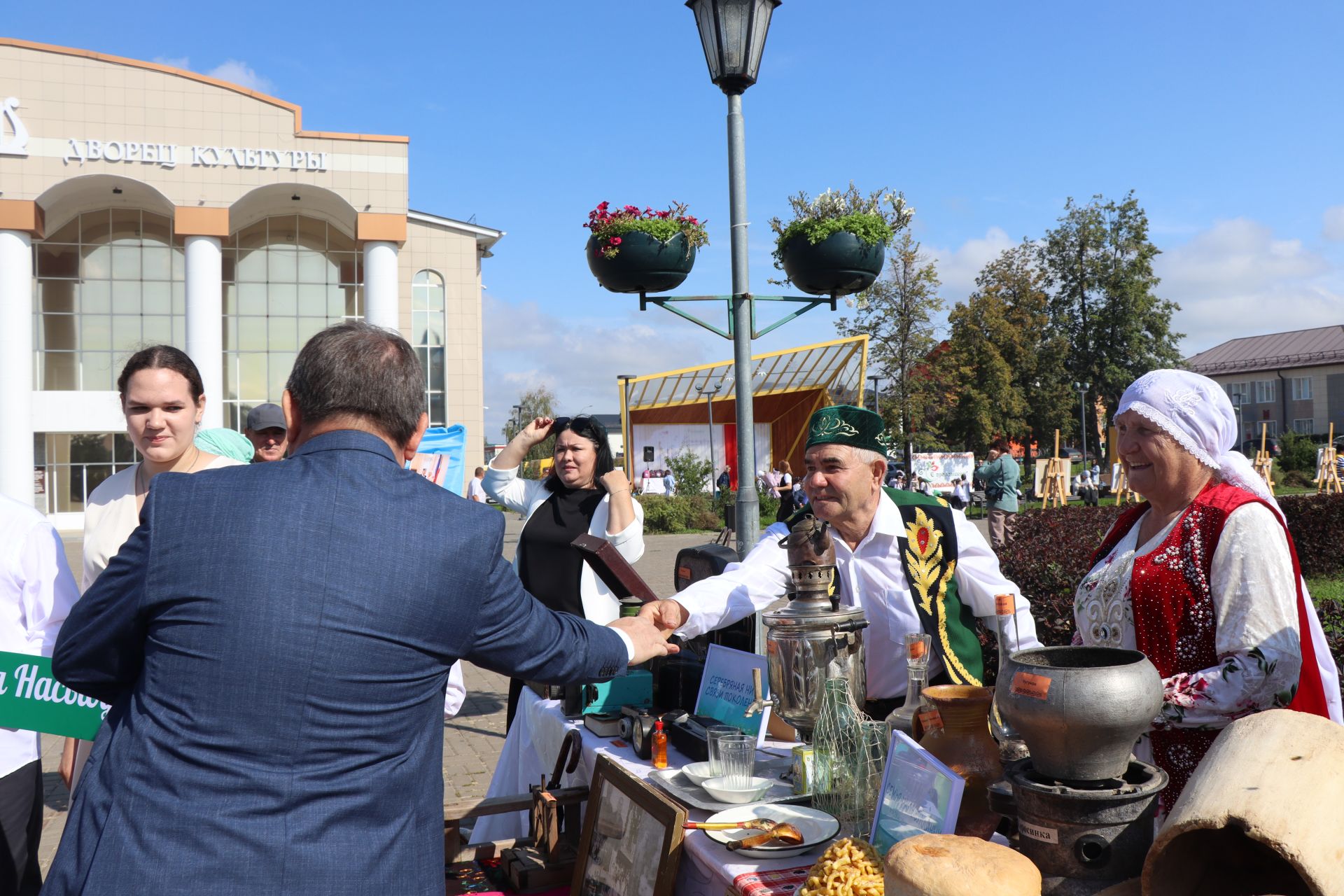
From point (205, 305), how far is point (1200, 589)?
30.6 meters

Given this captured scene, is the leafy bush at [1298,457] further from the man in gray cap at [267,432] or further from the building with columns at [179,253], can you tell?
the man in gray cap at [267,432]

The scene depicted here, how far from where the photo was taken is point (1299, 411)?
7281cm

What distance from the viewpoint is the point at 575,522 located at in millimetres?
4602

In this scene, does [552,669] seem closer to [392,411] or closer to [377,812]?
[377,812]

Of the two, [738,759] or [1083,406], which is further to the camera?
[1083,406]

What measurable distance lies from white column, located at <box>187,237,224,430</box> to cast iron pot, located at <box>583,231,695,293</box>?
1047 inches

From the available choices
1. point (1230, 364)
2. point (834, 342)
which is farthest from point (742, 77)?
point (1230, 364)

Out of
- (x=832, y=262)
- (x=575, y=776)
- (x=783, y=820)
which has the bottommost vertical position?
(x=575, y=776)

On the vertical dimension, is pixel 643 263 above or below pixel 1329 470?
above

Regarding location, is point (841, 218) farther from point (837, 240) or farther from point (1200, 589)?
point (1200, 589)

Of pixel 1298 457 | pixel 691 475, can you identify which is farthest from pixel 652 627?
pixel 1298 457

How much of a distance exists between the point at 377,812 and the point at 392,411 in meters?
0.73

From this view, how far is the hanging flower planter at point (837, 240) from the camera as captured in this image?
193 inches

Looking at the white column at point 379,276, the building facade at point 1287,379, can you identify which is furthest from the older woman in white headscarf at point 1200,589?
the building facade at point 1287,379
